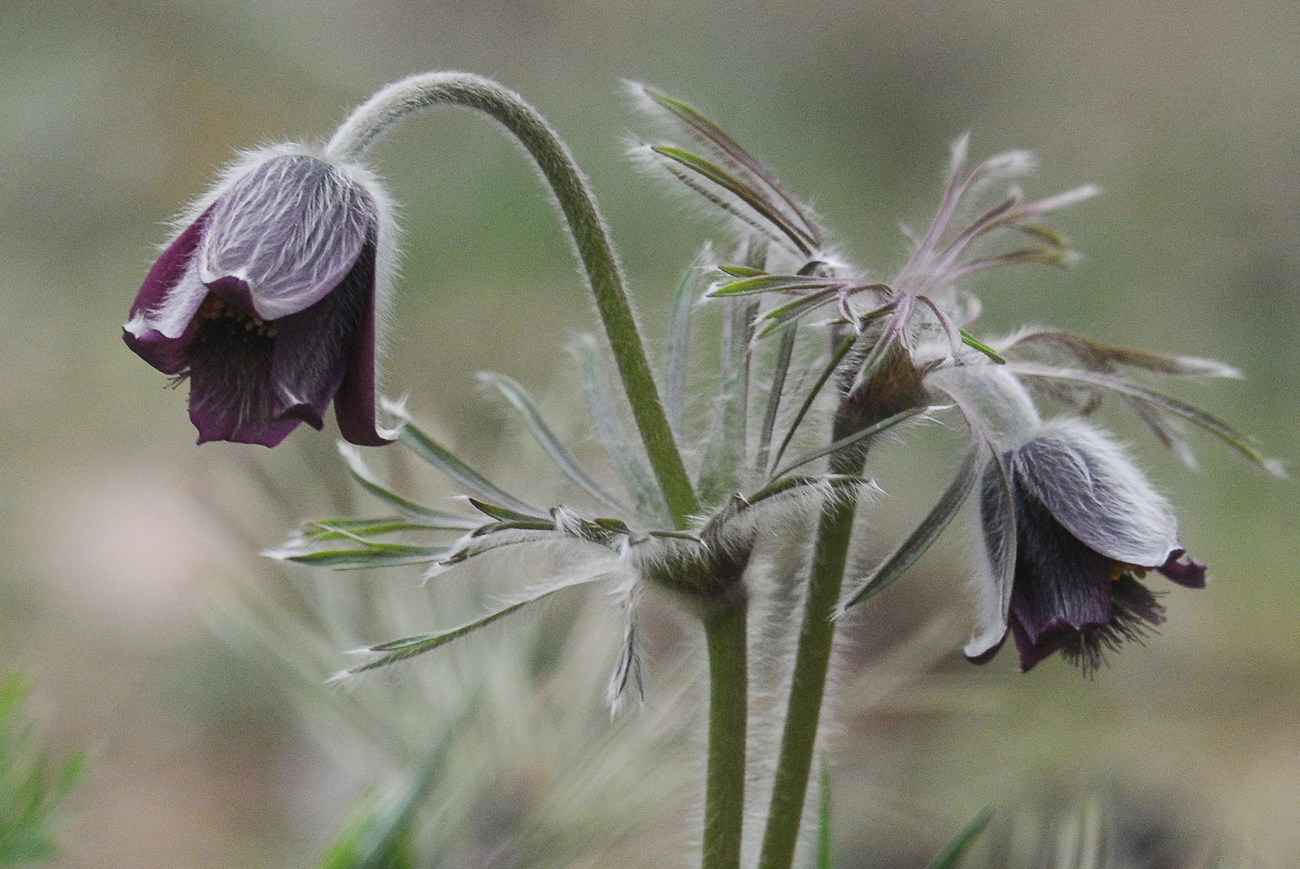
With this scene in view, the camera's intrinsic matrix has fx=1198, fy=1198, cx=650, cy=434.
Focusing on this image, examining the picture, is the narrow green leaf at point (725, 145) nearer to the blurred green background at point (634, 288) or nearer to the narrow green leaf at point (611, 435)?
the narrow green leaf at point (611, 435)

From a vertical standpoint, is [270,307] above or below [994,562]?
above

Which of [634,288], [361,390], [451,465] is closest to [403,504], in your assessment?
[451,465]

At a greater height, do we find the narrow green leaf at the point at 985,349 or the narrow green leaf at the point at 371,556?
the narrow green leaf at the point at 985,349

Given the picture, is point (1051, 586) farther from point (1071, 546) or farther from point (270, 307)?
point (270, 307)

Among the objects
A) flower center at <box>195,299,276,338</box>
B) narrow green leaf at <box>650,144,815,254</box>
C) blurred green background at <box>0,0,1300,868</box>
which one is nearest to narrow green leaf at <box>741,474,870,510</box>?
narrow green leaf at <box>650,144,815,254</box>

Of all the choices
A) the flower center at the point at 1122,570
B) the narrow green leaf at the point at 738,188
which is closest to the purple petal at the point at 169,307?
the narrow green leaf at the point at 738,188

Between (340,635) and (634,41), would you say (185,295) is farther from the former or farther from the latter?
(634,41)
